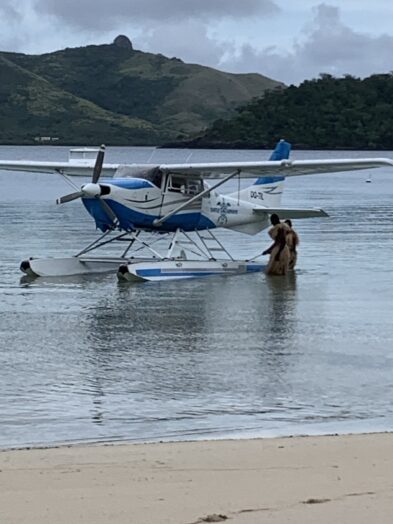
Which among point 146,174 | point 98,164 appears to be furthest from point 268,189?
point 98,164

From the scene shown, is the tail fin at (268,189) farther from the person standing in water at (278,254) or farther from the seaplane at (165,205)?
the person standing in water at (278,254)

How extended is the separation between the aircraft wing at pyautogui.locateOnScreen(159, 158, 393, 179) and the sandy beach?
1267 centimetres

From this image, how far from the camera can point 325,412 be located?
8812mm

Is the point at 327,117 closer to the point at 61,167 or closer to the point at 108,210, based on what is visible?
the point at 61,167

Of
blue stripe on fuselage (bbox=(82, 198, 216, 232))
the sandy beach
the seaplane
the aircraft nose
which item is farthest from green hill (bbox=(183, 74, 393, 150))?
the sandy beach

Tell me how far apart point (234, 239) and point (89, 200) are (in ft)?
36.2

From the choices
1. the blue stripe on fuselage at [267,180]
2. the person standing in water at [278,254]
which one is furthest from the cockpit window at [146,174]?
the blue stripe on fuselage at [267,180]

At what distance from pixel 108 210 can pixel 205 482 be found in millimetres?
12962

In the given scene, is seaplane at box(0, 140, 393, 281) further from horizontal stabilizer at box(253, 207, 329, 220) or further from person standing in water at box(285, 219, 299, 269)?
person standing in water at box(285, 219, 299, 269)

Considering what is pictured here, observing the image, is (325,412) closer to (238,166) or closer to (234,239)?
(238,166)

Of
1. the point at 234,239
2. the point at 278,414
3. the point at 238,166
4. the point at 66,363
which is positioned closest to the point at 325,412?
the point at 278,414

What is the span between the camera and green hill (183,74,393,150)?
5719 inches

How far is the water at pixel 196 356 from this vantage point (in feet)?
27.6

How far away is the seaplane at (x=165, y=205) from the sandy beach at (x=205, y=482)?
11.1 m
